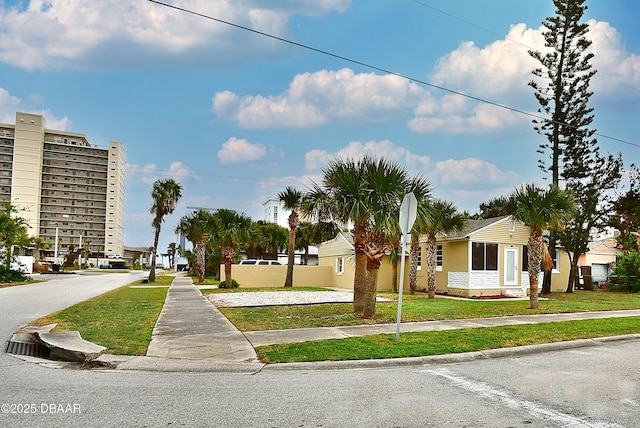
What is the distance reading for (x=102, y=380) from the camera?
6699 millimetres

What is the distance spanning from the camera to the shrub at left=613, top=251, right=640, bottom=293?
2845cm

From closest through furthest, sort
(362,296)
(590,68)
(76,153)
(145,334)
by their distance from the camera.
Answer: (145,334)
(362,296)
(590,68)
(76,153)

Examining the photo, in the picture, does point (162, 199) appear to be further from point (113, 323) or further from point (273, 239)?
point (113, 323)

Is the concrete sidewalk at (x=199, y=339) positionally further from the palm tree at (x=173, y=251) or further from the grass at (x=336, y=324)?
the palm tree at (x=173, y=251)

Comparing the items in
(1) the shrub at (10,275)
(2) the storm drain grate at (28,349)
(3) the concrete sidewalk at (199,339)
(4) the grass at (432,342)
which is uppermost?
(4) the grass at (432,342)

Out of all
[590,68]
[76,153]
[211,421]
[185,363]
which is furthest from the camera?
[76,153]

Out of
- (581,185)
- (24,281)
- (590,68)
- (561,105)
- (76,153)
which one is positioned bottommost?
(24,281)

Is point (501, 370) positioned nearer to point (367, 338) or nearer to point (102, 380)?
point (367, 338)

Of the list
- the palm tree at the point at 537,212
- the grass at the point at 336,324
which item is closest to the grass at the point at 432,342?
the grass at the point at 336,324

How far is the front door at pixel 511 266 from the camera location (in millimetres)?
25828

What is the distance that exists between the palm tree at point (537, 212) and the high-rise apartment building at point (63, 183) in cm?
11229

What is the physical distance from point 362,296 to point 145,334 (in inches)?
244

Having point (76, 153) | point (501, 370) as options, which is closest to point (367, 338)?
point (501, 370)

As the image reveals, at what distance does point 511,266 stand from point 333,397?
22.5 meters
